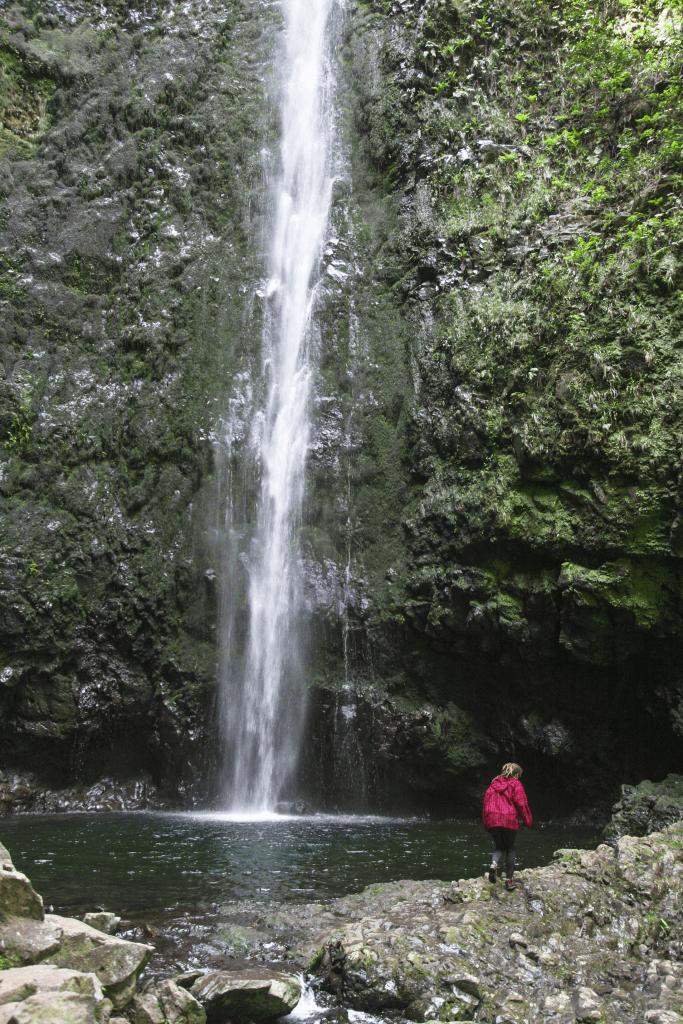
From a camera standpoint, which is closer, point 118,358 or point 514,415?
point 514,415

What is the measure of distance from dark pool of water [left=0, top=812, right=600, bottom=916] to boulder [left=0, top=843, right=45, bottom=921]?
2.61m

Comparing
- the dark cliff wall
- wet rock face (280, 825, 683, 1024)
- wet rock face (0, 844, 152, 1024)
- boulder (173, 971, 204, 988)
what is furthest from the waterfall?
wet rock face (0, 844, 152, 1024)

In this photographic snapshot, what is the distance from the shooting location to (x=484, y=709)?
1202 cm

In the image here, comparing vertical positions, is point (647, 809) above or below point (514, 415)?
below

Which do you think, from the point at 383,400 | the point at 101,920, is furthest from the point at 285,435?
the point at 101,920

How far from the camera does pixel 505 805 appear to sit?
21.5 feet

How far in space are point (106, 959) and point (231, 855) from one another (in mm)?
4971

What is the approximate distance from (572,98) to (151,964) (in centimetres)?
1568

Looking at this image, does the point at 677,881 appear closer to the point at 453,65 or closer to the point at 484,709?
the point at 484,709

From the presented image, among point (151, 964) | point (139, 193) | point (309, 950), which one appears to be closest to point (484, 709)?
point (309, 950)

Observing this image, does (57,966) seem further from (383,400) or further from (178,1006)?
(383,400)

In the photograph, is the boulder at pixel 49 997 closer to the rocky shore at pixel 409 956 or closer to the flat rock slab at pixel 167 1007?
the rocky shore at pixel 409 956

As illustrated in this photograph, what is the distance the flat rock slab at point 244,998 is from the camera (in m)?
4.31

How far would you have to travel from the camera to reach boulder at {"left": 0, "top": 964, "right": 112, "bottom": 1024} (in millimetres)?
2889
